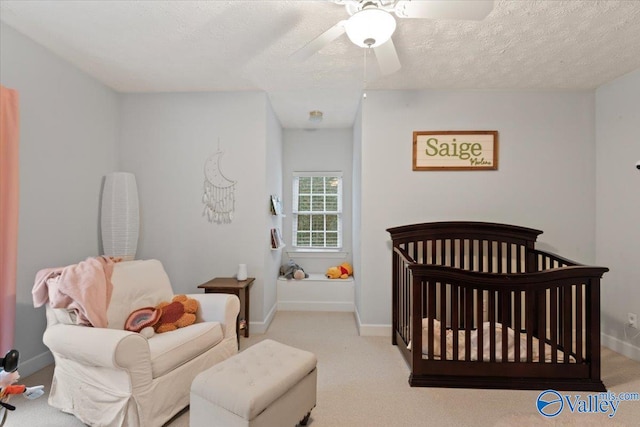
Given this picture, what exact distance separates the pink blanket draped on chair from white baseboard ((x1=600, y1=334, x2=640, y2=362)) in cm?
398

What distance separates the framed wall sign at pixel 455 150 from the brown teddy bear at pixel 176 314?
2385 millimetres

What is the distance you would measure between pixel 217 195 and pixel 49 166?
53.3 inches

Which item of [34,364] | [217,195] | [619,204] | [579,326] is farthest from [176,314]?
[619,204]

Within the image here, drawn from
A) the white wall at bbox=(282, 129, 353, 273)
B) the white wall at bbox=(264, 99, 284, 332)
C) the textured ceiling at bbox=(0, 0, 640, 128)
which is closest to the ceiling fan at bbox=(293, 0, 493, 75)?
the textured ceiling at bbox=(0, 0, 640, 128)

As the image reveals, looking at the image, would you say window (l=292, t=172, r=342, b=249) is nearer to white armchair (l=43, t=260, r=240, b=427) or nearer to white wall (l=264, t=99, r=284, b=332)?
white wall (l=264, t=99, r=284, b=332)

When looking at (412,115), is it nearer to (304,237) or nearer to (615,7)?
(615,7)

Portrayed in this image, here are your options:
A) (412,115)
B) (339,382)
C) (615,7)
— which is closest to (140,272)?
(339,382)

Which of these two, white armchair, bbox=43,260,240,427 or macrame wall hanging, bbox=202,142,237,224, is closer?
white armchair, bbox=43,260,240,427

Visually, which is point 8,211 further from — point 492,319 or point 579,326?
point 579,326

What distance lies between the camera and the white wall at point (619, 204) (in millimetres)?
2852

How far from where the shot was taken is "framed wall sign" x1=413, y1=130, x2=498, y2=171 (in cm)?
330

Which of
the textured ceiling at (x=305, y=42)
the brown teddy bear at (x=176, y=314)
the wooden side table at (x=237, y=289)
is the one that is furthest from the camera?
the wooden side table at (x=237, y=289)

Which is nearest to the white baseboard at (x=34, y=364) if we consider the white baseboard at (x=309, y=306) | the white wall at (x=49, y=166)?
the white wall at (x=49, y=166)

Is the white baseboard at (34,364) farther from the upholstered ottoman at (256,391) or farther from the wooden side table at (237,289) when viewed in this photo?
the upholstered ottoman at (256,391)
